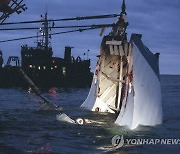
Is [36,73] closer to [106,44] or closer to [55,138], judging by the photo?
[106,44]

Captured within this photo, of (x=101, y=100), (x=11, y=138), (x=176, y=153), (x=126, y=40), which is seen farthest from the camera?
(x=101, y=100)

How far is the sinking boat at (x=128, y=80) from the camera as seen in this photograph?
761 inches

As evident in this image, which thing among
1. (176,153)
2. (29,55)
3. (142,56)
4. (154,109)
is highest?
(29,55)

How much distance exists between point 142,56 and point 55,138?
712 cm

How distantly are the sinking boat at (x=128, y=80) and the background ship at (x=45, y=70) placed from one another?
58624 mm

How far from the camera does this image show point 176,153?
1474cm

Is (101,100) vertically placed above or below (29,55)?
below

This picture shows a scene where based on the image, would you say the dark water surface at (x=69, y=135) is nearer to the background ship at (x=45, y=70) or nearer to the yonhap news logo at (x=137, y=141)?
the yonhap news logo at (x=137, y=141)

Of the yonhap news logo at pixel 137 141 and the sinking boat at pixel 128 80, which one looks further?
the sinking boat at pixel 128 80

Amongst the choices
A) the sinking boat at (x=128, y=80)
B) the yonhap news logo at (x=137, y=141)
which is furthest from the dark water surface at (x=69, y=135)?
the sinking boat at (x=128, y=80)

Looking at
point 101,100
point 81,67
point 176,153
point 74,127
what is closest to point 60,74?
point 81,67

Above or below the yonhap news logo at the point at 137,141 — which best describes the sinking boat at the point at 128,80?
above

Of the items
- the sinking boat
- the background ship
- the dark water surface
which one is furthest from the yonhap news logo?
the background ship

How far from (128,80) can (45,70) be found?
66751mm
